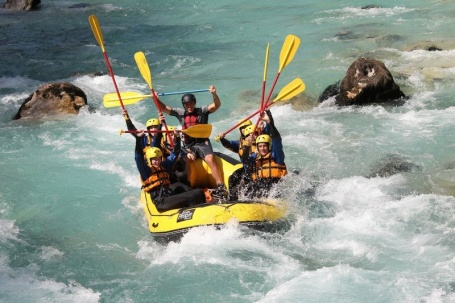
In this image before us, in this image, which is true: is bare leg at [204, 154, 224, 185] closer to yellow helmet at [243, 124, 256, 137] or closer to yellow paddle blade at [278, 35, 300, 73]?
yellow helmet at [243, 124, 256, 137]

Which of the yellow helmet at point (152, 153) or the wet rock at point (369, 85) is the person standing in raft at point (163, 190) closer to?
the yellow helmet at point (152, 153)

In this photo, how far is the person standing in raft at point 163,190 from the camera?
728 cm

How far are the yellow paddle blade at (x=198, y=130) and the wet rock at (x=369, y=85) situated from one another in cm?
443

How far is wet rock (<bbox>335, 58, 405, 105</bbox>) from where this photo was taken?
11.4m

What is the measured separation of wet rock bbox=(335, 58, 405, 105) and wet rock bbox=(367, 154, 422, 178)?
88.3 inches

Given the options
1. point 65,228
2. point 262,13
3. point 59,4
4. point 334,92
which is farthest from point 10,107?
point 59,4

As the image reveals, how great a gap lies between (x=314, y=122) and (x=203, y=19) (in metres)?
9.35

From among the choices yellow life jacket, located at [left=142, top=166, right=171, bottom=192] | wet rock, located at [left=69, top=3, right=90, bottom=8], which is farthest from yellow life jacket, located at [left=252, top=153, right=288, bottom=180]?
wet rock, located at [left=69, top=3, right=90, bottom=8]

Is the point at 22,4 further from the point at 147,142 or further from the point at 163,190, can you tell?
the point at 163,190

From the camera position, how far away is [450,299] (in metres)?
5.93

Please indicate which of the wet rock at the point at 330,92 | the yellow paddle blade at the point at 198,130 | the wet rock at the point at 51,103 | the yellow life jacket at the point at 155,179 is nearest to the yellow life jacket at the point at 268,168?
the yellow paddle blade at the point at 198,130

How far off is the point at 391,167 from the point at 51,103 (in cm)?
660

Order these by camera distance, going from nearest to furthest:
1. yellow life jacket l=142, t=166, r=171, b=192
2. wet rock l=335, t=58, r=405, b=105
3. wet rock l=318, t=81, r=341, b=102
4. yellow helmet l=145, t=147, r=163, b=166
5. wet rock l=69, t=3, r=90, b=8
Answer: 1. yellow helmet l=145, t=147, r=163, b=166
2. yellow life jacket l=142, t=166, r=171, b=192
3. wet rock l=335, t=58, r=405, b=105
4. wet rock l=318, t=81, r=341, b=102
5. wet rock l=69, t=3, r=90, b=8

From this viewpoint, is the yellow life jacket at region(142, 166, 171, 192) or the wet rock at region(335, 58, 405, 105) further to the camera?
the wet rock at region(335, 58, 405, 105)
